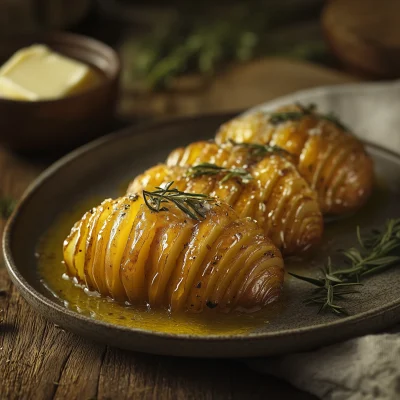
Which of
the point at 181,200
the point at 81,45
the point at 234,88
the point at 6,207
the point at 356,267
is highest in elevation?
the point at 181,200

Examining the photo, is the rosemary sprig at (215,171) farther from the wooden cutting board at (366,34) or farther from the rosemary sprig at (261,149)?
the wooden cutting board at (366,34)

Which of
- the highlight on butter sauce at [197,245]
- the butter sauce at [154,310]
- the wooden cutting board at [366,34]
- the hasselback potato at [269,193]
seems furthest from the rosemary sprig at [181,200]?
the wooden cutting board at [366,34]

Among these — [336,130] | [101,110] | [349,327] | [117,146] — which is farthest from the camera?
[101,110]

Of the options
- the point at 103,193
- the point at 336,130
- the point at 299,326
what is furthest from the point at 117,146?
the point at 299,326

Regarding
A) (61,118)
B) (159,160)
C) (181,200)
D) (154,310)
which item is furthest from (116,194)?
(154,310)

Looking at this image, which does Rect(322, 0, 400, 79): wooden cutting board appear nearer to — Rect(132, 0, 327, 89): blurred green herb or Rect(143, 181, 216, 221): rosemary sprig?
Rect(132, 0, 327, 89): blurred green herb

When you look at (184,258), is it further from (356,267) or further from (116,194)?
(116,194)

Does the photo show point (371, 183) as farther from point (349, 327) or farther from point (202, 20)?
point (202, 20)
